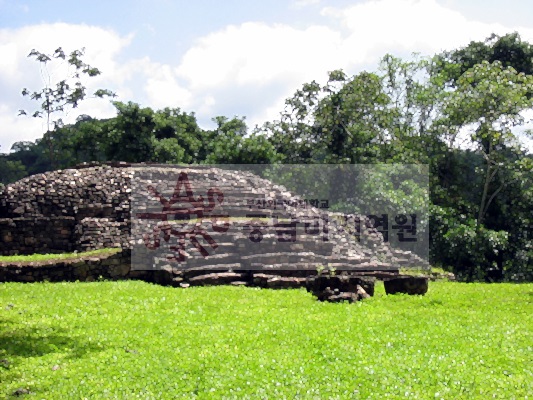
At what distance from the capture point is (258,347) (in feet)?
27.0

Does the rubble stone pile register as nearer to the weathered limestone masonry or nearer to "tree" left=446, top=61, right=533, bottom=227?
the weathered limestone masonry

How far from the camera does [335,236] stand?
58.9 feet

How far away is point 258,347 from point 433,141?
69.5 ft

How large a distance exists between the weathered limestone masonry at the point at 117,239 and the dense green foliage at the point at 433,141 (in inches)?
244

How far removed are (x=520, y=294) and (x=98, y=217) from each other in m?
13.0

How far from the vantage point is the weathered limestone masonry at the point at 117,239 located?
47.6 ft

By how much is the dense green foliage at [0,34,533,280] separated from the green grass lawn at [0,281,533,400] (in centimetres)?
1287

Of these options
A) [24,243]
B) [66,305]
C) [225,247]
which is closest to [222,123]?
[24,243]

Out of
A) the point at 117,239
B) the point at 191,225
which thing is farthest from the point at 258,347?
the point at 117,239

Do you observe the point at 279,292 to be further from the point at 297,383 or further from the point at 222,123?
the point at 222,123
